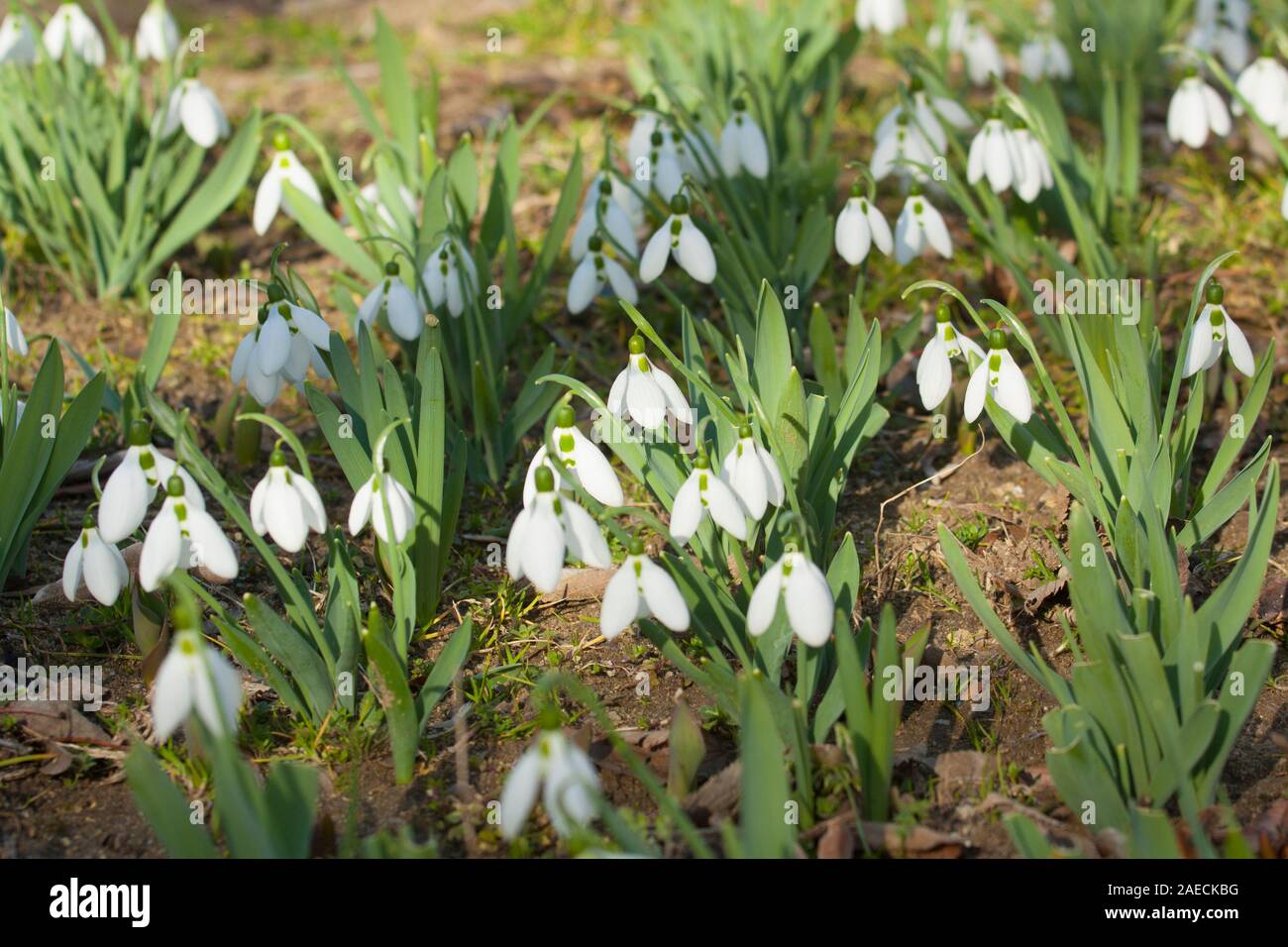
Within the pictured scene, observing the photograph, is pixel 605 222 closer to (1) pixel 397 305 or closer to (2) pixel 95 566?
(1) pixel 397 305

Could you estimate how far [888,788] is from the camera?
1912 mm

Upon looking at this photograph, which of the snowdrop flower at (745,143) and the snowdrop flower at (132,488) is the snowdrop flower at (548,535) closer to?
the snowdrop flower at (132,488)

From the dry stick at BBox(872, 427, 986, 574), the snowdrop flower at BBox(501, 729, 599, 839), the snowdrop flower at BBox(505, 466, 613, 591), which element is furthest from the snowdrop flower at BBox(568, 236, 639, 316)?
the snowdrop flower at BBox(501, 729, 599, 839)

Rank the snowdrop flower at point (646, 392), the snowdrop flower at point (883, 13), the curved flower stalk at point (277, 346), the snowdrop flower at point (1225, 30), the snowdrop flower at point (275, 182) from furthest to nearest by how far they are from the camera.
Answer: the snowdrop flower at point (1225, 30) < the snowdrop flower at point (883, 13) < the snowdrop flower at point (275, 182) < the curved flower stalk at point (277, 346) < the snowdrop flower at point (646, 392)

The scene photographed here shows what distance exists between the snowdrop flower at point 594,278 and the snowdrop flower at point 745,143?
18.3 inches

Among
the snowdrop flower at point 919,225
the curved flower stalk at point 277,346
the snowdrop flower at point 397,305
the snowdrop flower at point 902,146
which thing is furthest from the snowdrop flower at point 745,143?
the curved flower stalk at point 277,346

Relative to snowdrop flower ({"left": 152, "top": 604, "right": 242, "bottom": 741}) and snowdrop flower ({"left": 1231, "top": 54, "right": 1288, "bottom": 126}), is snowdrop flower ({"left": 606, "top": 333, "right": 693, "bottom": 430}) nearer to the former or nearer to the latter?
snowdrop flower ({"left": 152, "top": 604, "right": 242, "bottom": 741})

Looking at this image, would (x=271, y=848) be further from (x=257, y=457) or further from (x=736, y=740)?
(x=257, y=457)

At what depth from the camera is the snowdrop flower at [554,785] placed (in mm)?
1483

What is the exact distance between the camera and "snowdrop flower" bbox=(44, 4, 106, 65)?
336 centimetres

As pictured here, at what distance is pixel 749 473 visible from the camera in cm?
195

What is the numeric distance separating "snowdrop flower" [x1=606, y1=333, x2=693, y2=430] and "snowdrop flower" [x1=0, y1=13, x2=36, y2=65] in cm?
216
